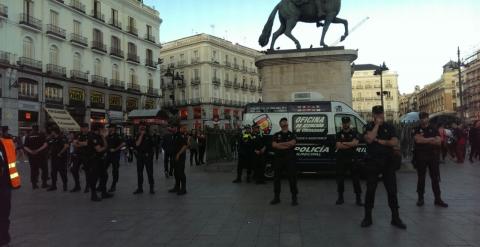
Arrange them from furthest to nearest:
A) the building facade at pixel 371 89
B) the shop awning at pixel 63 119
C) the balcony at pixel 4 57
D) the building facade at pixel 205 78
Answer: the building facade at pixel 371 89
the building facade at pixel 205 78
the shop awning at pixel 63 119
the balcony at pixel 4 57

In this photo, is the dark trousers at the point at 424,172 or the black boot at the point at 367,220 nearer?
the black boot at the point at 367,220

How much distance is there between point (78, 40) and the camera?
43.0 metres

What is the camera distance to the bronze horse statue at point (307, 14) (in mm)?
15453

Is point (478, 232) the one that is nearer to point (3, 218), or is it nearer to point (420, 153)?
point (420, 153)

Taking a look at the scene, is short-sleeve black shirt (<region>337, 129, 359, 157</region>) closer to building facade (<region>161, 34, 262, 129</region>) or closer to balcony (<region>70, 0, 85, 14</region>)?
balcony (<region>70, 0, 85, 14</region>)

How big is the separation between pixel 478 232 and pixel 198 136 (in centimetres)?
1569

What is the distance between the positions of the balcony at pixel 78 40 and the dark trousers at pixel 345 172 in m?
38.9

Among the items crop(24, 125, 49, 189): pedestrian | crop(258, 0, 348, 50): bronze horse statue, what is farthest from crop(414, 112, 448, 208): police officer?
crop(24, 125, 49, 189): pedestrian

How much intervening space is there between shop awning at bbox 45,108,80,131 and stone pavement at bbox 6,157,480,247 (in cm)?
2898

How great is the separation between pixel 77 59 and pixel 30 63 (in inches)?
260

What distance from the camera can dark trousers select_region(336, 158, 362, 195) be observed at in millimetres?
8259

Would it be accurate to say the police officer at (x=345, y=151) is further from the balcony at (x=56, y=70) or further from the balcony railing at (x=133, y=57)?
the balcony railing at (x=133, y=57)

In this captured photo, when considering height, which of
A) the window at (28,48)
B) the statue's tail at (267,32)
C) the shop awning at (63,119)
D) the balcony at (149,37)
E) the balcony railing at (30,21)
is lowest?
the shop awning at (63,119)

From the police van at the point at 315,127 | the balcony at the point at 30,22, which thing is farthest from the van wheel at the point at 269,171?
the balcony at the point at 30,22
